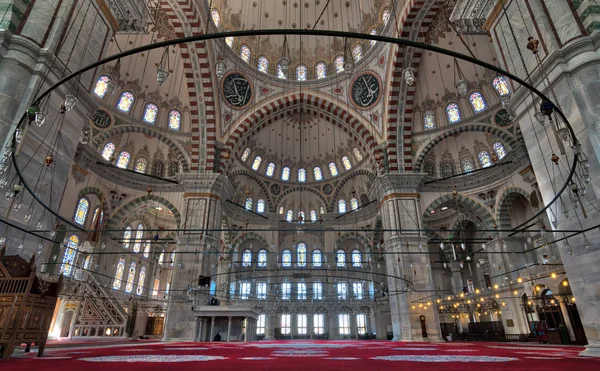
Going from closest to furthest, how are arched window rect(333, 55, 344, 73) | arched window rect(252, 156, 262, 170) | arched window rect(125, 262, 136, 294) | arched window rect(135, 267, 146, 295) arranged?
arched window rect(333, 55, 344, 73) → arched window rect(125, 262, 136, 294) → arched window rect(252, 156, 262, 170) → arched window rect(135, 267, 146, 295)

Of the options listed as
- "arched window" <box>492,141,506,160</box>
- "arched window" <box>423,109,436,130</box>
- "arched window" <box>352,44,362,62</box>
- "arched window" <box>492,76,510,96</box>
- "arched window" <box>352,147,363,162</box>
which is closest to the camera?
"arched window" <box>492,76,510,96</box>

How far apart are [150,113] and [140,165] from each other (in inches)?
127

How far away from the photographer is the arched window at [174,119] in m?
19.0

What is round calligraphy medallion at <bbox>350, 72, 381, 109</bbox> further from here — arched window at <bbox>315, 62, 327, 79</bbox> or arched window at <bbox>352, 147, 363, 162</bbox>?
arched window at <bbox>352, 147, 363, 162</bbox>

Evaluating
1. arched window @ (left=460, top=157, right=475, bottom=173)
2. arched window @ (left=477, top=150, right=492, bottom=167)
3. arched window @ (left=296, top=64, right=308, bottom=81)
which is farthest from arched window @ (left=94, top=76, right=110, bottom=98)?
arched window @ (left=477, top=150, right=492, bottom=167)

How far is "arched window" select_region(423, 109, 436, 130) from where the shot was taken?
17844 millimetres

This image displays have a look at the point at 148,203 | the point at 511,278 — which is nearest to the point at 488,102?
the point at 511,278

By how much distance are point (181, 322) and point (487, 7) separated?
14.8 meters

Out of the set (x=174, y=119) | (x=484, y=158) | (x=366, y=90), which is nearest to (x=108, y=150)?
(x=174, y=119)

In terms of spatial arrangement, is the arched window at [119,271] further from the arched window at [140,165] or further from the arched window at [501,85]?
the arched window at [501,85]

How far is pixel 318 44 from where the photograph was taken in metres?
20.2

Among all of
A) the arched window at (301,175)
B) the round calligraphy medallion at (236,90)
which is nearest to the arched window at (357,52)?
the round calligraphy medallion at (236,90)

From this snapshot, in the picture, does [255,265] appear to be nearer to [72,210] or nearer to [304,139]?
[304,139]

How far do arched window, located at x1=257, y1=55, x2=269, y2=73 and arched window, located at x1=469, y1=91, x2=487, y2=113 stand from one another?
467 inches
